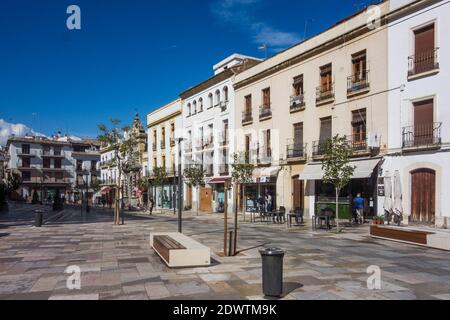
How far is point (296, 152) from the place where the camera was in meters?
26.7

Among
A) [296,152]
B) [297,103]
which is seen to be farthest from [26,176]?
[297,103]

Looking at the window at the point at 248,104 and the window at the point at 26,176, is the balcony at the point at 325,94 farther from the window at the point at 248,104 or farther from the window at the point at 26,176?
the window at the point at 26,176

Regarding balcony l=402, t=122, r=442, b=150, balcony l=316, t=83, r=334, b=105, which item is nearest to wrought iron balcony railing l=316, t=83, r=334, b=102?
balcony l=316, t=83, r=334, b=105

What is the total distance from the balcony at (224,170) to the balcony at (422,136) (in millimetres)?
16749

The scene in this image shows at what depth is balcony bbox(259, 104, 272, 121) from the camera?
2942 centimetres

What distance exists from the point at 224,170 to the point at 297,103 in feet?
33.5

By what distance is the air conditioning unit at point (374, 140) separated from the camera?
20781 millimetres

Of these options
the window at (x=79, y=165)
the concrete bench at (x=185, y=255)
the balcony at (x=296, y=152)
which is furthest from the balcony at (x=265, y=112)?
the window at (x=79, y=165)

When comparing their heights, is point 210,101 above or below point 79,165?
above

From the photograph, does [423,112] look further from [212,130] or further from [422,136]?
[212,130]

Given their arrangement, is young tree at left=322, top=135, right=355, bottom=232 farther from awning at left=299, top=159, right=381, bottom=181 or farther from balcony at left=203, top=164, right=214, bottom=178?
balcony at left=203, top=164, right=214, bottom=178

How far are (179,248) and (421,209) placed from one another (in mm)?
13652
